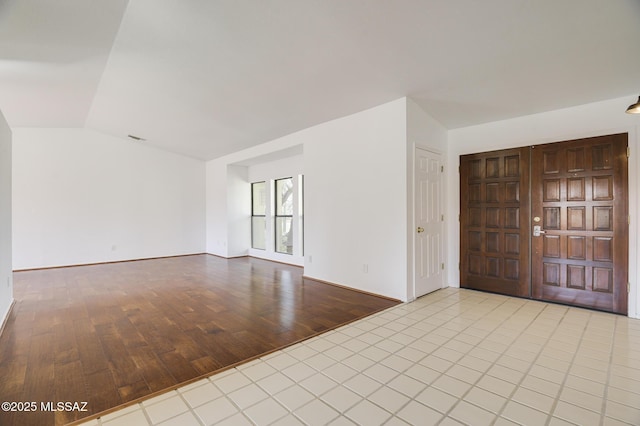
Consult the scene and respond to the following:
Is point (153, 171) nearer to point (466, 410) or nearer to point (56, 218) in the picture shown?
point (56, 218)

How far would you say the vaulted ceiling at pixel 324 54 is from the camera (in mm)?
2301

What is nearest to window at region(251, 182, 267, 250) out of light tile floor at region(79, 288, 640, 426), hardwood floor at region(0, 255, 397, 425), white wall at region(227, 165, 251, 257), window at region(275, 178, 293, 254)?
white wall at region(227, 165, 251, 257)

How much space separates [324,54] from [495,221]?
327cm

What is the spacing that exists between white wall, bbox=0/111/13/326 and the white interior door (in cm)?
471

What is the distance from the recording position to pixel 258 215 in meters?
7.95

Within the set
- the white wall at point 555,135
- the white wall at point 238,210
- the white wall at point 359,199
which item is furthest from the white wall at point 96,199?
the white wall at point 555,135

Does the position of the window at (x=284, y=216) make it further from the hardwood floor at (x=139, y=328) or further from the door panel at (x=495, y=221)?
the door panel at (x=495, y=221)

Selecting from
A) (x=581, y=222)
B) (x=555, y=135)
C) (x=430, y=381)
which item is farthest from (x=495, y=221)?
(x=430, y=381)

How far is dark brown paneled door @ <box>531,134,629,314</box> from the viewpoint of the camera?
10.9ft

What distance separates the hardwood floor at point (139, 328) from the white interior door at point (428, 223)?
2.45 feet

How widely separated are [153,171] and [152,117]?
2530 millimetres

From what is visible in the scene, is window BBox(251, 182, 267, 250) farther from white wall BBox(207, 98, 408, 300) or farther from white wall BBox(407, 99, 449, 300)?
white wall BBox(407, 99, 449, 300)

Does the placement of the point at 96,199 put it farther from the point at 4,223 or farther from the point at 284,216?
the point at 284,216

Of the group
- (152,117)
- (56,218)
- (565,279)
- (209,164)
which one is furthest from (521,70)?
(56,218)
